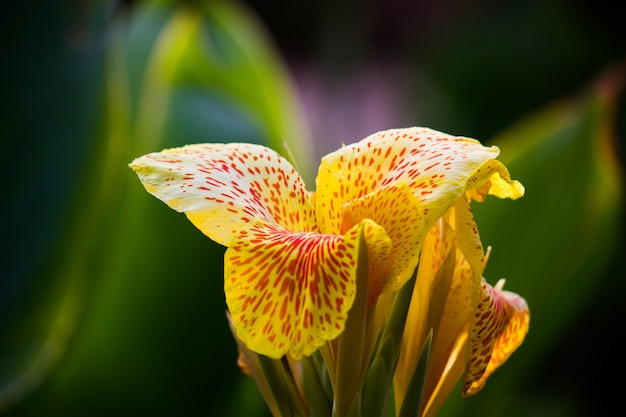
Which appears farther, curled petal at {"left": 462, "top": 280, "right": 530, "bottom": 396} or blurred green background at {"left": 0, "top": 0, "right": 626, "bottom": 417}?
blurred green background at {"left": 0, "top": 0, "right": 626, "bottom": 417}

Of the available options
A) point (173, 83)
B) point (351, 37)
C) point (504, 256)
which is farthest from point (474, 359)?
point (351, 37)

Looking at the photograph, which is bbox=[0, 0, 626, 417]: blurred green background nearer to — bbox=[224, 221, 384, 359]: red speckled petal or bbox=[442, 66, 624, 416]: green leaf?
Answer: bbox=[442, 66, 624, 416]: green leaf

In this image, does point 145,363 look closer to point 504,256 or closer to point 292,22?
point 504,256

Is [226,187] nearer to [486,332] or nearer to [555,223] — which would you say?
[486,332]

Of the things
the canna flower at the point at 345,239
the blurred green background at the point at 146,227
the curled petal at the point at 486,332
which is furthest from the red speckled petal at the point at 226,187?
the blurred green background at the point at 146,227

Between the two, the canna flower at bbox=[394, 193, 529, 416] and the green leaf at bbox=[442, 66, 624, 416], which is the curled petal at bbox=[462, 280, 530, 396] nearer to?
the canna flower at bbox=[394, 193, 529, 416]

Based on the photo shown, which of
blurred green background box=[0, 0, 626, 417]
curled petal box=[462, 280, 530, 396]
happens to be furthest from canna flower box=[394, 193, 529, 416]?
blurred green background box=[0, 0, 626, 417]

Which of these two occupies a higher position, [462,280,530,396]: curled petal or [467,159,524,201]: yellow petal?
[467,159,524,201]: yellow petal

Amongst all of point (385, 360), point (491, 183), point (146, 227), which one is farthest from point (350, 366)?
point (146, 227)

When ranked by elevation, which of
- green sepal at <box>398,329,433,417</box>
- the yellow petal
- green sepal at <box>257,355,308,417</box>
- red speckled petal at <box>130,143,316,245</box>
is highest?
red speckled petal at <box>130,143,316,245</box>
